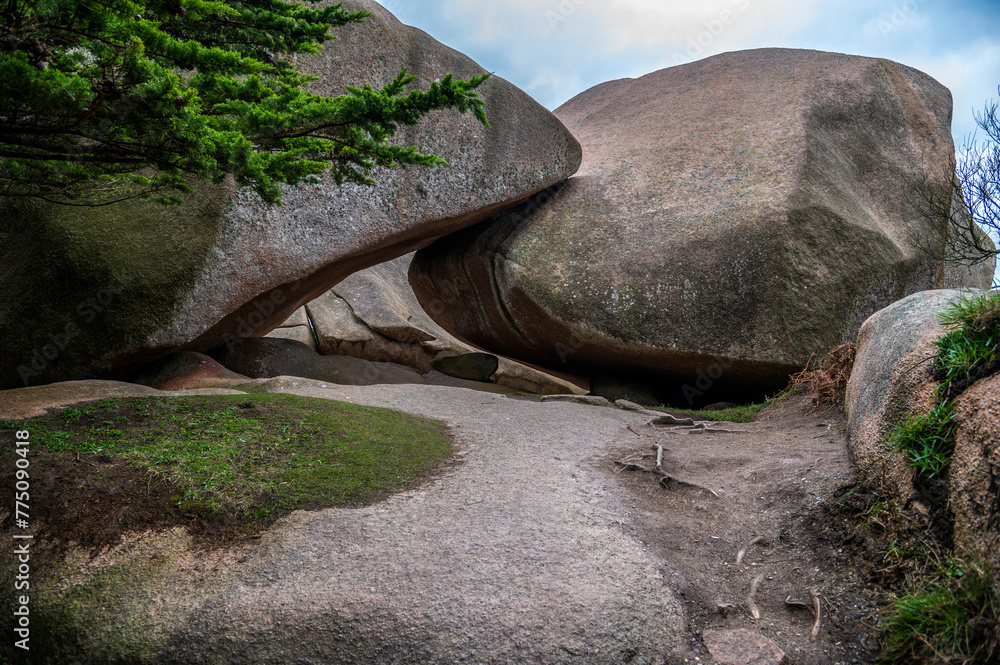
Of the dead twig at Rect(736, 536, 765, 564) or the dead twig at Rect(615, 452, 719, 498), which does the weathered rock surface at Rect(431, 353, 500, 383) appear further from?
the dead twig at Rect(736, 536, 765, 564)

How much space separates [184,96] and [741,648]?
3574 mm

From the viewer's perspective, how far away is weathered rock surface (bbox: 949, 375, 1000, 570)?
8.45 ft

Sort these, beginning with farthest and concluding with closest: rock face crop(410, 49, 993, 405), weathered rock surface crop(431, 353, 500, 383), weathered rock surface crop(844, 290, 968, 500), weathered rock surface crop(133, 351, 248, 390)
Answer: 1. weathered rock surface crop(431, 353, 500, 383)
2. rock face crop(410, 49, 993, 405)
3. weathered rock surface crop(133, 351, 248, 390)
4. weathered rock surface crop(844, 290, 968, 500)

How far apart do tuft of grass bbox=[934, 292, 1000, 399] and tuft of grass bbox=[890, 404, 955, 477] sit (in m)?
0.17

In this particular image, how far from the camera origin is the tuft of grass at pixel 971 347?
10.6 ft

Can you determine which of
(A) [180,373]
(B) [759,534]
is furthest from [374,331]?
(B) [759,534]

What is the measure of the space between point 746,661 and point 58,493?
3703mm

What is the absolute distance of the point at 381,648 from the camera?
2.80m

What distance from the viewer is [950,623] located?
2400mm

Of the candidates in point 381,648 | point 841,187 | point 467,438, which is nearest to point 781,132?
point 841,187

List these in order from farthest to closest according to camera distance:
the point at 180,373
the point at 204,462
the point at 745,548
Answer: the point at 180,373 → the point at 204,462 → the point at 745,548

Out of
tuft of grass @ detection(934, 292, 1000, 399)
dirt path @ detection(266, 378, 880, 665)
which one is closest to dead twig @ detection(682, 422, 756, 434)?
dirt path @ detection(266, 378, 880, 665)

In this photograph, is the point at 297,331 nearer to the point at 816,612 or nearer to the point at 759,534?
the point at 759,534

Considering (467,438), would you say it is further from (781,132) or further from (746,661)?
(781,132)
